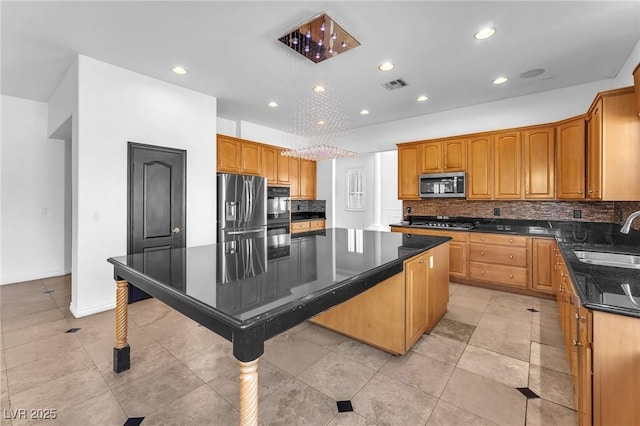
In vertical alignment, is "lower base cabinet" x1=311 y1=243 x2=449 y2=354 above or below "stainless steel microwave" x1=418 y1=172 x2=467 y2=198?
below

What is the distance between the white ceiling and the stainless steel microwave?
48.9 inches

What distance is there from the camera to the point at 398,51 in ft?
9.75

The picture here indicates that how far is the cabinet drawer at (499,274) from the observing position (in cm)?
379

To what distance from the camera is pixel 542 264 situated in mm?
3658

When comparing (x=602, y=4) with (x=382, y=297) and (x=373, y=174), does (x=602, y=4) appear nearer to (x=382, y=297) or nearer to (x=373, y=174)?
(x=382, y=297)

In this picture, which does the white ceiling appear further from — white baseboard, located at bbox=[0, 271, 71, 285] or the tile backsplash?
white baseboard, located at bbox=[0, 271, 71, 285]

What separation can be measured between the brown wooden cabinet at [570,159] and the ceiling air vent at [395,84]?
2148 millimetres

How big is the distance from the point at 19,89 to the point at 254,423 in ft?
18.6

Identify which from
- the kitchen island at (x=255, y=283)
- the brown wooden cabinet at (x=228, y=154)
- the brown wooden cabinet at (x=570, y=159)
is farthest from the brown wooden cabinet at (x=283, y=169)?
the brown wooden cabinet at (x=570, y=159)

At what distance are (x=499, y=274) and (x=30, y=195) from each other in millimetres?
7356

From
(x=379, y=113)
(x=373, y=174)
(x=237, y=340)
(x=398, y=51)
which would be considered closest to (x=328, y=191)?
(x=373, y=174)

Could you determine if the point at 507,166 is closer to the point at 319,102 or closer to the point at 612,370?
the point at 319,102

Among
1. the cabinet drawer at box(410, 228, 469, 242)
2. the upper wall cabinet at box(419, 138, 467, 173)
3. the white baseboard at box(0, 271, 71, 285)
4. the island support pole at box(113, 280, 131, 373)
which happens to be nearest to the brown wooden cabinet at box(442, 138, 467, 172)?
the upper wall cabinet at box(419, 138, 467, 173)

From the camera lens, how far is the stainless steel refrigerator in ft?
14.7
